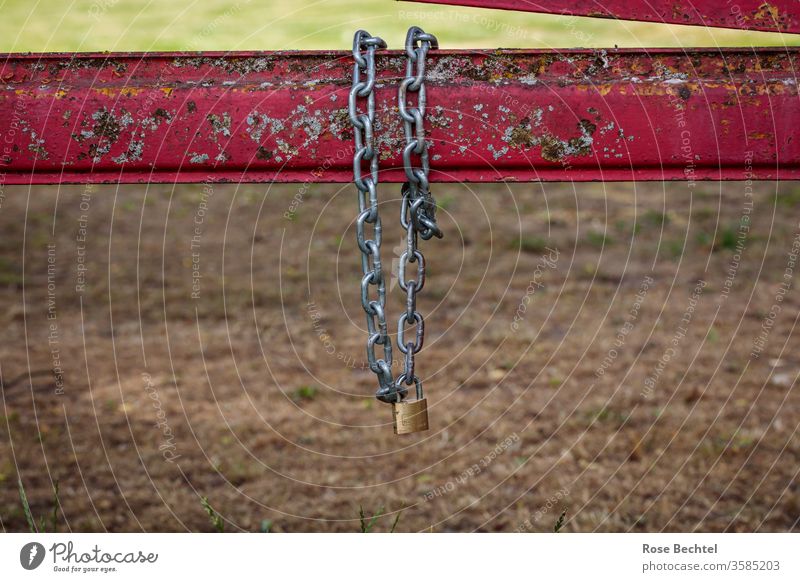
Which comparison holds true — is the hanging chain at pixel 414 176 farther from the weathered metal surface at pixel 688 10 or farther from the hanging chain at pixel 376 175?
the weathered metal surface at pixel 688 10

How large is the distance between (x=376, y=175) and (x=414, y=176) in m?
0.07

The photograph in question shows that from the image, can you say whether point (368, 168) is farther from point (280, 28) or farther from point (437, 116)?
point (280, 28)

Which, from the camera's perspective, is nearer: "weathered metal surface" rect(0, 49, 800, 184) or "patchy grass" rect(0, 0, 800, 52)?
"weathered metal surface" rect(0, 49, 800, 184)

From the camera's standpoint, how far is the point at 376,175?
1462 millimetres

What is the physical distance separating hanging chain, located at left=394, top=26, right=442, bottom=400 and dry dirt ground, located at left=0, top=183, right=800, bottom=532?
0.27 feet

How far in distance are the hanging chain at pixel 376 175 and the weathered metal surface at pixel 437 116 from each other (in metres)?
0.04

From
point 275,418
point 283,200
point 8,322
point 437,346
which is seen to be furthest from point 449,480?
point 283,200

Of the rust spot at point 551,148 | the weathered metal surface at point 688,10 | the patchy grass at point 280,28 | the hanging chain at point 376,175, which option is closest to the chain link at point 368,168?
the hanging chain at point 376,175

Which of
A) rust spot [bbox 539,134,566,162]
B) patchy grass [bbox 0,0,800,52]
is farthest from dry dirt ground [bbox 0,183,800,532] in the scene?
patchy grass [bbox 0,0,800,52]

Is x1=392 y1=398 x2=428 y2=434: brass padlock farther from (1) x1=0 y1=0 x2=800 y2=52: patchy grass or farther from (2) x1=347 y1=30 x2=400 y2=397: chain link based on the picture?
(1) x1=0 y1=0 x2=800 y2=52: patchy grass

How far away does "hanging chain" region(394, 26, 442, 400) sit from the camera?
4.70 feet

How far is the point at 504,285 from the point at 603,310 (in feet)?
2.15

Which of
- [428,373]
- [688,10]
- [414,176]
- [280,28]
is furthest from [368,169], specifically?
[280,28]

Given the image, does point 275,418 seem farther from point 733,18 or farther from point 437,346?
point 733,18
